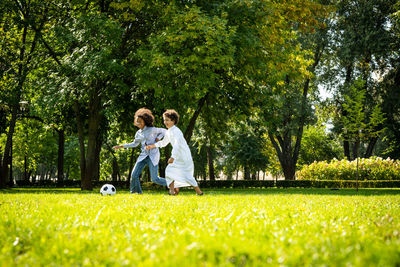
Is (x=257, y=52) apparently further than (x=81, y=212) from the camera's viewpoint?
Yes

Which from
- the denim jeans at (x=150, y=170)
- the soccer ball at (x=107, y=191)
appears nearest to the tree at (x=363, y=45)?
the denim jeans at (x=150, y=170)

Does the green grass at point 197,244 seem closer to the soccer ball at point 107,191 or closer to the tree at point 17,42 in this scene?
the soccer ball at point 107,191

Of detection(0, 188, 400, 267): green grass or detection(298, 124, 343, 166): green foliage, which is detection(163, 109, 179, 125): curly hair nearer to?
detection(0, 188, 400, 267): green grass

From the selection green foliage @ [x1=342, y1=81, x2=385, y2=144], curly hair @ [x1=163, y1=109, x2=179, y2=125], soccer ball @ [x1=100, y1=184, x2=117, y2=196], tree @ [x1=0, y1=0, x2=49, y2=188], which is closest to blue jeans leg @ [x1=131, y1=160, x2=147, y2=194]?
soccer ball @ [x1=100, y1=184, x2=117, y2=196]

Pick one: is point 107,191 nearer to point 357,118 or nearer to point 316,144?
point 357,118

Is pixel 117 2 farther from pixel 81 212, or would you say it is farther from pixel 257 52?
pixel 81 212

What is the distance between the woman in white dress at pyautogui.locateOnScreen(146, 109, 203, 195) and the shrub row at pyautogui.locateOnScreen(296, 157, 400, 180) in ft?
68.0

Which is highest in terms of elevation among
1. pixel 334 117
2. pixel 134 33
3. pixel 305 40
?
pixel 305 40

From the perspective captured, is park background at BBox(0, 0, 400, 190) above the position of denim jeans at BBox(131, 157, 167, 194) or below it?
above

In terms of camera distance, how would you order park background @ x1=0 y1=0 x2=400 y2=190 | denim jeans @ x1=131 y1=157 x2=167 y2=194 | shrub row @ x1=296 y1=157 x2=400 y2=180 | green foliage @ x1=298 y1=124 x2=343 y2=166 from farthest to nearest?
green foliage @ x1=298 y1=124 x2=343 y2=166 → shrub row @ x1=296 y1=157 x2=400 y2=180 → park background @ x1=0 y1=0 x2=400 y2=190 → denim jeans @ x1=131 y1=157 x2=167 y2=194

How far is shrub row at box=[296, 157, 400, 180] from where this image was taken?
87.7 feet

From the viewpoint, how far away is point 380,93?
31750mm

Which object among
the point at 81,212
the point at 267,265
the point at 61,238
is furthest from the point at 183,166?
the point at 267,265

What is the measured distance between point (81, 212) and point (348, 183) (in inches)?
904
